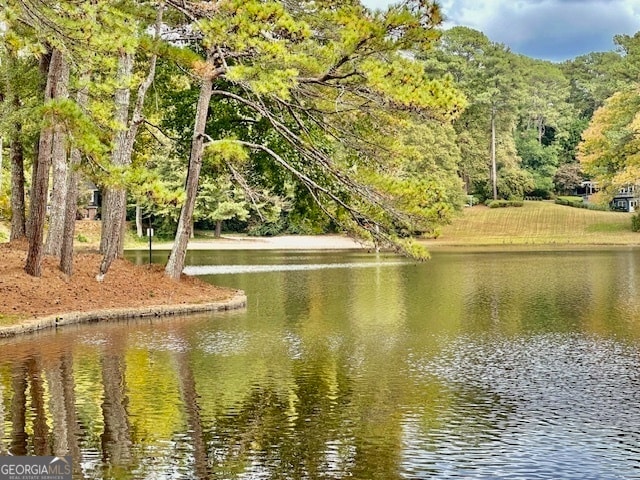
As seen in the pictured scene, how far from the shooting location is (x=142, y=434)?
9227 mm

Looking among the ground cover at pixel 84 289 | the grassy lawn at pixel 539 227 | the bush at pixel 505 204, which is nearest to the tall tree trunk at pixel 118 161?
the ground cover at pixel 84 289

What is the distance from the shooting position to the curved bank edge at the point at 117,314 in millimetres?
16984

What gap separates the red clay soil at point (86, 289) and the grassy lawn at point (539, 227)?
45.0 meters

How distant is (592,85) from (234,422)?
352 feet

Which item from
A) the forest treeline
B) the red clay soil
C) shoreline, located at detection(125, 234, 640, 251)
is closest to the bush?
shoreline, located at detection(125, 234, 640, 251)

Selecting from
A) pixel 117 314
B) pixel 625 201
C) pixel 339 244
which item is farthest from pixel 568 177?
pixel 117 314

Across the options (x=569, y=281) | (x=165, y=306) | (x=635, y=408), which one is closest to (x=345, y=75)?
(x=165, y=306)

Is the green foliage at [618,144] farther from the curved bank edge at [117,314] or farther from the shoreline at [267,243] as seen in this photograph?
the curved bank edge at [117,314]

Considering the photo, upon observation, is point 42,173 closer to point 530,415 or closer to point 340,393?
point 340,393

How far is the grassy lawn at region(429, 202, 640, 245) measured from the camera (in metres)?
64.9

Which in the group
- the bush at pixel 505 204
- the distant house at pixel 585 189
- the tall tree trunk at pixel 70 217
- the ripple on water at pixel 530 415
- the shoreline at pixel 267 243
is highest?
the distant house at pixel 585 189

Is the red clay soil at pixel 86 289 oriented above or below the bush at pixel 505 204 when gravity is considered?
below

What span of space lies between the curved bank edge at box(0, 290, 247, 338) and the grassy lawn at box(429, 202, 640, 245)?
4561 centimetres

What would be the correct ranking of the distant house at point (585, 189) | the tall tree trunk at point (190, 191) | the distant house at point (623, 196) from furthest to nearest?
the distant house at point (585, 189) → the distant house at point (623, 196) → the tall tree trunk at point (190, 191)
